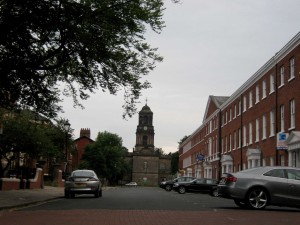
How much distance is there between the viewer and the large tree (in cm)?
1855

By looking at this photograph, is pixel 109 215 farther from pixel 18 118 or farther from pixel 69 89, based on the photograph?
pixel 18 118

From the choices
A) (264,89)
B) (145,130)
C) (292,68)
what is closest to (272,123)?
(264,89)

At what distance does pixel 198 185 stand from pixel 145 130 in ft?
306

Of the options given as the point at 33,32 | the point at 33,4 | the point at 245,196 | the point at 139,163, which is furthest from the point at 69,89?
the point at 139,163

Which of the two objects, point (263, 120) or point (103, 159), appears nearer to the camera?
point (263, 120)

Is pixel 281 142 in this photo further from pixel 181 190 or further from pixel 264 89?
pixel 181 190

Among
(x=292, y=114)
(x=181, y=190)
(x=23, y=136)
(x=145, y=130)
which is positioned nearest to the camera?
(x=292, y=114)

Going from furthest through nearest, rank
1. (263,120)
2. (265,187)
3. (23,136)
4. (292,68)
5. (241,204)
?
(263,120) < (23,136) < (292,68) < (241,204) < (265,187)

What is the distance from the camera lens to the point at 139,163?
13888cm

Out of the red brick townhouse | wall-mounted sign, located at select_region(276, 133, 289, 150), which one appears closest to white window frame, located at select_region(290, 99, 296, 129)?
the red brick townhouse

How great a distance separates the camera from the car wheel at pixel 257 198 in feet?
56.4

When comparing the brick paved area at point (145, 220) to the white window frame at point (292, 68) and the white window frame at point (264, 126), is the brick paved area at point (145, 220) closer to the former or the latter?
the white window frame at point (292, 68)

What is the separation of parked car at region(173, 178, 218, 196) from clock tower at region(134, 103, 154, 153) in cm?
9159

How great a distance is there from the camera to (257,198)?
17297 mm
